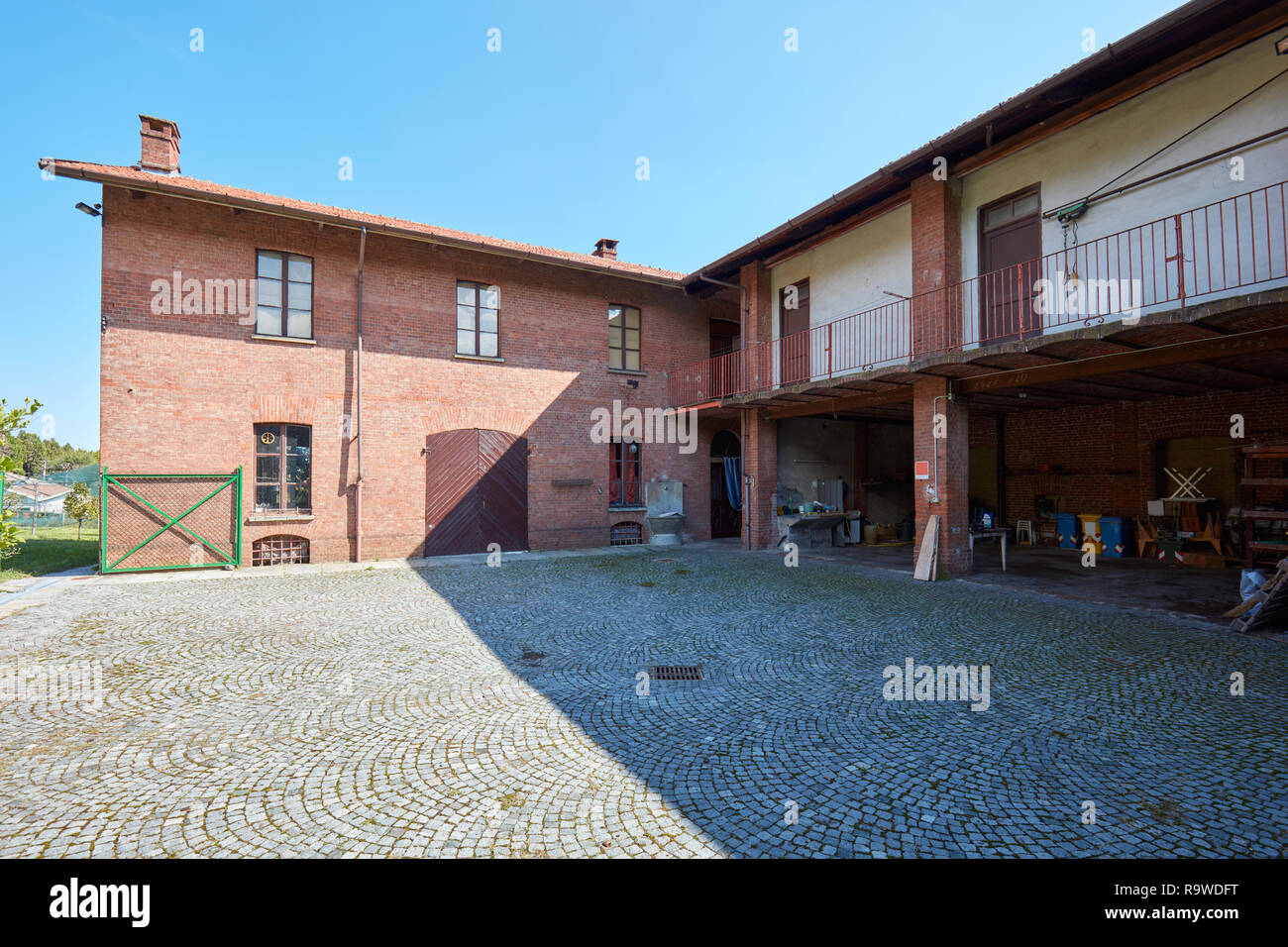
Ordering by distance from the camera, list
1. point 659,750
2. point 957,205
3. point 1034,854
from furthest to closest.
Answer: point 957,205
point 659,750
point 1034,854

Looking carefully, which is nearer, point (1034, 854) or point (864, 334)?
point (1034, 854)

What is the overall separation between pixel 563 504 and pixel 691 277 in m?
6.38

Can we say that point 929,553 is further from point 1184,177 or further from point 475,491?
point 475,491

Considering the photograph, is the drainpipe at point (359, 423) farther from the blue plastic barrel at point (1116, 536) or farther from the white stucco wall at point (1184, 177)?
the blue plastic barrel at point (1116, 536)

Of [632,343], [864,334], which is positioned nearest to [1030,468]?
[864,334]

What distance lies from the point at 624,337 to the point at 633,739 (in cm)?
1237

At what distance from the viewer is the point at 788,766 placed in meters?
3.15

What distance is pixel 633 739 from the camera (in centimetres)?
354

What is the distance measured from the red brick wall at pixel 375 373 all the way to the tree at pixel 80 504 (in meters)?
10.3

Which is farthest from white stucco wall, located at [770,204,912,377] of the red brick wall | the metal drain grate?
the metal drain grate

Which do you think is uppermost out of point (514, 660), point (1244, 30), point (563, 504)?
point (1244, 30)

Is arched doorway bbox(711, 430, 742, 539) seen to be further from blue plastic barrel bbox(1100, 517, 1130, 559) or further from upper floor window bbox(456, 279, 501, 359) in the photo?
blue plastic barrel bbox(1100, 517, 1130, 559)

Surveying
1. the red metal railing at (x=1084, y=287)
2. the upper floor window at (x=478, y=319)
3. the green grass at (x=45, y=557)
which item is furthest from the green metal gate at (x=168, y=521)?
the red metal railing at (x=1084, y=287)
